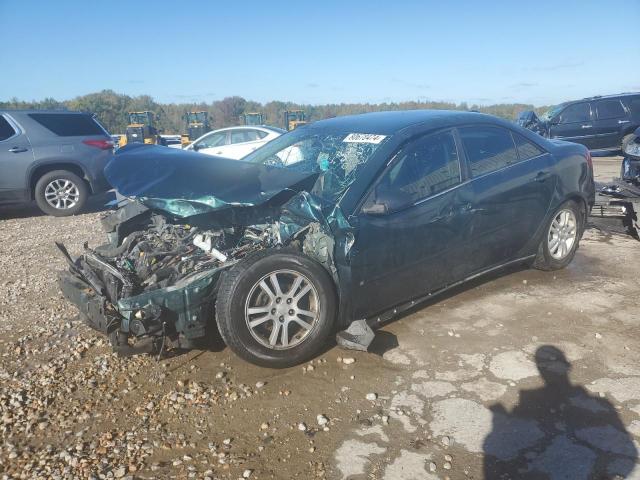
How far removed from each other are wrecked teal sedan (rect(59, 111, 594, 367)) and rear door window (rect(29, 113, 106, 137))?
17.3 feet

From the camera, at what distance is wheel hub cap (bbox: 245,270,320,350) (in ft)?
10.0

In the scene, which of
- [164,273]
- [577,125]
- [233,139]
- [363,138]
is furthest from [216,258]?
[577,125]

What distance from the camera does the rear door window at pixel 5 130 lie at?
7969 mm

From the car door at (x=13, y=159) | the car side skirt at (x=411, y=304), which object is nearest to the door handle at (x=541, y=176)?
the car side skirt at (x=411, y=304)

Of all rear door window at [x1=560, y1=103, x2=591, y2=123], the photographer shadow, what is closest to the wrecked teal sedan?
the photographer shadow

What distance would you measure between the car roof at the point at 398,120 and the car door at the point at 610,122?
1093 centimetres

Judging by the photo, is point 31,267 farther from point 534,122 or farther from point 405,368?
point 534,122

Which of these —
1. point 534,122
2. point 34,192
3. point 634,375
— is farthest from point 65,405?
point 534,122

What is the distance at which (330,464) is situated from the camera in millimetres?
2373

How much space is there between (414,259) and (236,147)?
10314 millimetres

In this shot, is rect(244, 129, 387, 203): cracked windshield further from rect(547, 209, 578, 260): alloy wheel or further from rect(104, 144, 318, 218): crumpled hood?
→ rect(547, 209, 578, 260): alloy wheel

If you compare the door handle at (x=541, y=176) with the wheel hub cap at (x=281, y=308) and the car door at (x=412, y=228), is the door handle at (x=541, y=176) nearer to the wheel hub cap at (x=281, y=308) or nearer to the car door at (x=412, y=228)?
the car door at (x=412, y=228)

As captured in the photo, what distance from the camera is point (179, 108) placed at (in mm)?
61875

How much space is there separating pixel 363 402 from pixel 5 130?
8134 millimetres
